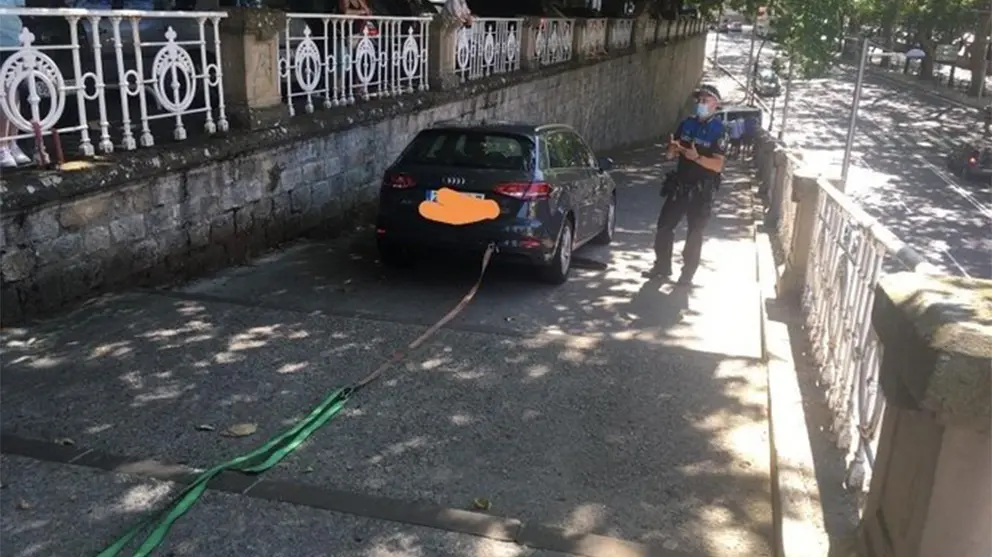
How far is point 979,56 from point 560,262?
46351 mm

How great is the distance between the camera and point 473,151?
8008 mm

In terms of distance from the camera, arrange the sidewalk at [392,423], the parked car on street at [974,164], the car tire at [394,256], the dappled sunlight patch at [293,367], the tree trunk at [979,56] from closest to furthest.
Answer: the sidewalk at [392,423] < the dappled sunlight patch at [293,367] < the car tire at [394,256] < the parked car on street at [974,164] < the tree trunk at [979,56]

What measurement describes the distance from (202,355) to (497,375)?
6.38 ft

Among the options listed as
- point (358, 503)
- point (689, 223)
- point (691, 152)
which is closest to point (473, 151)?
point (691, 152)

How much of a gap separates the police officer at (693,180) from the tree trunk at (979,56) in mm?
40741

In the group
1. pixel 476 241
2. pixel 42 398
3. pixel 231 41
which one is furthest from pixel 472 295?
pixel 42 398

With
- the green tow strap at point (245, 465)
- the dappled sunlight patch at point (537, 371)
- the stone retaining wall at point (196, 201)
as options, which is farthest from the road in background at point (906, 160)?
the green tow strap at point (245, 465)

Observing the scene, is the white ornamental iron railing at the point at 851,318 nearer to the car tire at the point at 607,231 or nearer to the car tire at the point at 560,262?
the car tire at the point at 560,262

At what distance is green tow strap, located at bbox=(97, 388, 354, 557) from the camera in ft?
11.5

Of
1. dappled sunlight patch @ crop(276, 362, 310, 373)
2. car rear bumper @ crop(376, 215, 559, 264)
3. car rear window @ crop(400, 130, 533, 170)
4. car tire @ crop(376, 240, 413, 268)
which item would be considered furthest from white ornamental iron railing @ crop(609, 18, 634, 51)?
dappled sunlight patch @ crop(276, 362, 310, 373)

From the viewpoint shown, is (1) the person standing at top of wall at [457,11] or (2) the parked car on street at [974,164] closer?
(1) the person standing at top of wall at [457,11]

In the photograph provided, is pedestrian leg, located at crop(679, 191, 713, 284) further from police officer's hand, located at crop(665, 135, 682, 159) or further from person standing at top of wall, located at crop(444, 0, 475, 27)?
person standing at top of wall, located at crop(444, 0, 475, 27)

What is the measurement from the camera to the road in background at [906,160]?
69.6ft

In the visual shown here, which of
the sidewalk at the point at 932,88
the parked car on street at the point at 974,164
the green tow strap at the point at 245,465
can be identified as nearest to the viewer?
the green tow strap at the point at 245,465
